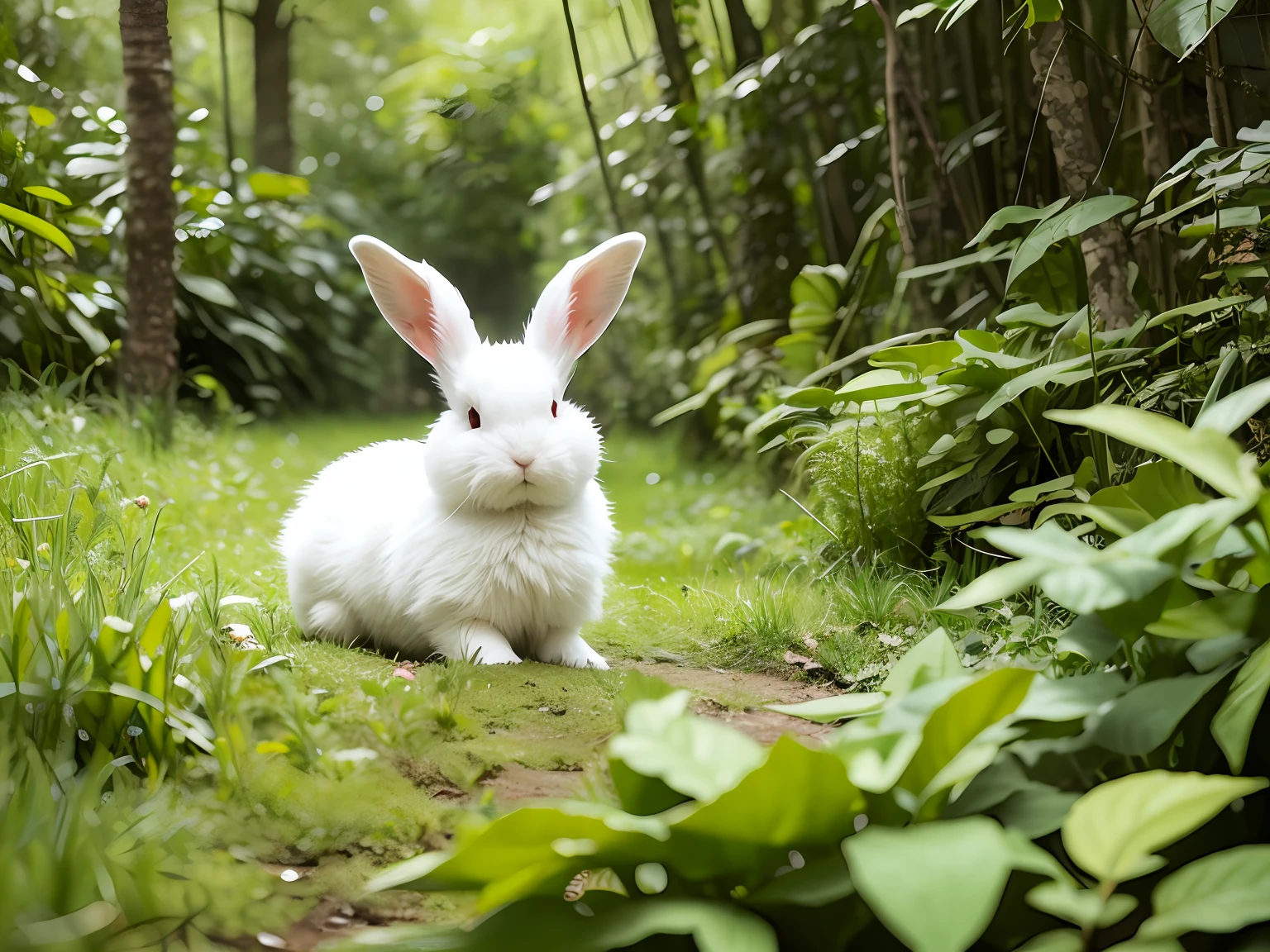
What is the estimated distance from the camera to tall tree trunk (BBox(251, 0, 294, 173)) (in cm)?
655

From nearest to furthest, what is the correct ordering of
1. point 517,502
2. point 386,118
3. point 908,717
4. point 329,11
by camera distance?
point 908,717
point 517,502
point 329,11
point 386,118

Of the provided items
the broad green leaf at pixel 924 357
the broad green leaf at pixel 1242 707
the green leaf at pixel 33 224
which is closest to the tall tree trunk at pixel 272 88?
the green leaf at pixel 33 224

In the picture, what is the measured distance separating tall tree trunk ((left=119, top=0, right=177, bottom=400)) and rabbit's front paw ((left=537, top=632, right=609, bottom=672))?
2047mm

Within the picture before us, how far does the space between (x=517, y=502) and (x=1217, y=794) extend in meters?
1.52

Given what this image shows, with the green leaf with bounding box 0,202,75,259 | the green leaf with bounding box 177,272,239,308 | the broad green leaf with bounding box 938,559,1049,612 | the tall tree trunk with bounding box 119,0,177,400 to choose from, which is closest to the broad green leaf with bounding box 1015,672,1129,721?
the broad green leaf with bounding box 938,559,1049,612

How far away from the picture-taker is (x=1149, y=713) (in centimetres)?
142

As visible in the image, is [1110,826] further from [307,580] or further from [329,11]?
[329,11]

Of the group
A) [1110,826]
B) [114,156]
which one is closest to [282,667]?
[1110,826]

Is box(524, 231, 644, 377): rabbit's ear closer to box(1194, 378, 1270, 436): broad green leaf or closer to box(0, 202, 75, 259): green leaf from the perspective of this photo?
box(0, 202, 75, 259): green leaf

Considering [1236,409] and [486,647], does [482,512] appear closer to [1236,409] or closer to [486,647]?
[486,647]

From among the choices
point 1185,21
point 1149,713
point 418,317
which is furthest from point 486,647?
point 1185,21

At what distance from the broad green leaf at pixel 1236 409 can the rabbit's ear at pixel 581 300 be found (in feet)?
4.26

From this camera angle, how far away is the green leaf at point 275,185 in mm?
6121

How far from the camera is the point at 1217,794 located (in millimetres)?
1166
